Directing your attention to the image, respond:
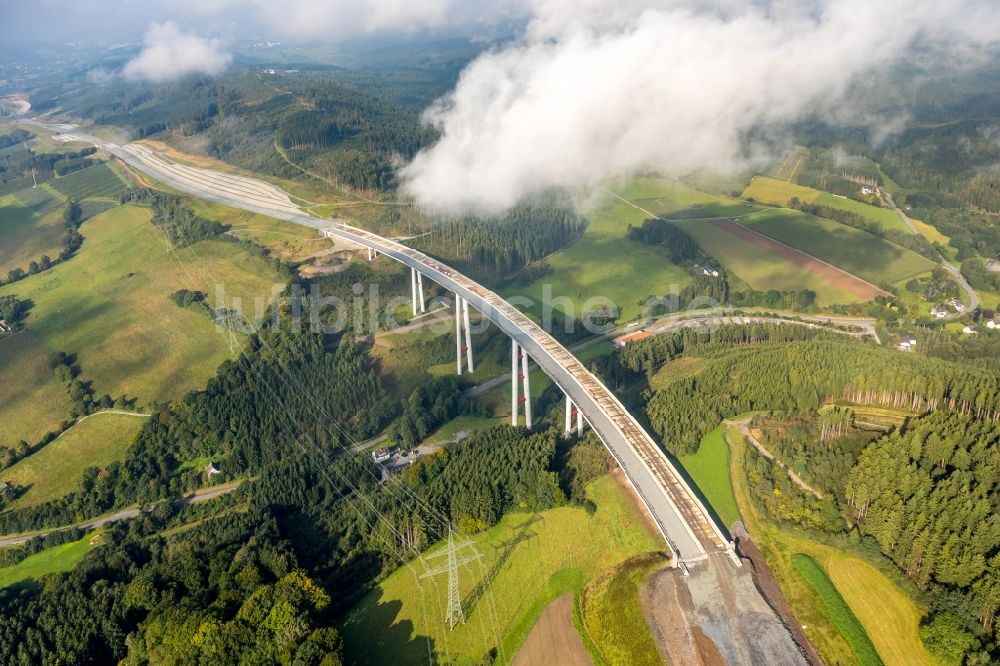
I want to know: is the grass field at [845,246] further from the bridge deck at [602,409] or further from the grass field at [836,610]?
the grass field at [836,610]

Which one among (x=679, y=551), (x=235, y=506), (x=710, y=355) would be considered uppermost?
(x=679, y=551)

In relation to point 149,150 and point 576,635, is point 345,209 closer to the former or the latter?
point 149,150

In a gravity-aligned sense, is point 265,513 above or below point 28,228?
below

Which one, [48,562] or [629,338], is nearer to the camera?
[48,562]

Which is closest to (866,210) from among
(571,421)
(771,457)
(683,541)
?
(771,457)

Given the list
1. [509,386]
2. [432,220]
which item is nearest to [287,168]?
[432,220]

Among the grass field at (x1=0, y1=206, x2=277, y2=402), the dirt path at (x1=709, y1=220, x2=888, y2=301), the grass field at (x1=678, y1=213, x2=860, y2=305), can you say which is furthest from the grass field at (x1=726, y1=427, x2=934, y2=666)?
the dirt path at (x1=709, y1=220, x2=888, y2=301)

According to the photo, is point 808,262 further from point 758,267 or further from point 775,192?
point 775,192

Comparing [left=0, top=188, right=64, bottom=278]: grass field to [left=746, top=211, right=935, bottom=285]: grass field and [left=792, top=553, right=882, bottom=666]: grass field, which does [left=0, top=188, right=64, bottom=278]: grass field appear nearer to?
[left=792, top=553, right=882, bottom=666]: grass field
